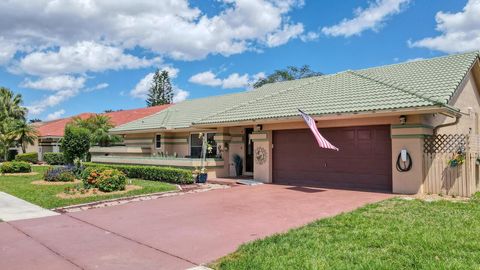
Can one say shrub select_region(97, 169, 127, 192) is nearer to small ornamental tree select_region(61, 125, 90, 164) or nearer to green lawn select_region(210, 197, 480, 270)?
small ornamental tree select_region(61, 125, 90, 164)

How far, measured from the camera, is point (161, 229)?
8.00 meters

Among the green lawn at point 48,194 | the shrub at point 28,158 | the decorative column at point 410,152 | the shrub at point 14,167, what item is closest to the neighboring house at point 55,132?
the shrub at point 28,158

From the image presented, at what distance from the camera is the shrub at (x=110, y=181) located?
45.3ft

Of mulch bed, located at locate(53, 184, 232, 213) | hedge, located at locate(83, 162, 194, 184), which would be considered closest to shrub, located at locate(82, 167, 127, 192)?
mulch bed, located at locate(53, 184, 232, 213)

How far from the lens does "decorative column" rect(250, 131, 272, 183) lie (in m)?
→ 16.4

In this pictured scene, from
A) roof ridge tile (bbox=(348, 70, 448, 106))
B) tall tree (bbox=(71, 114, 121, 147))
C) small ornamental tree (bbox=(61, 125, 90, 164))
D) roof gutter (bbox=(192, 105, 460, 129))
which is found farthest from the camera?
tall tree (bbox=(71, 114, 121, 147))

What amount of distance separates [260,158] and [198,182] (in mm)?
3013

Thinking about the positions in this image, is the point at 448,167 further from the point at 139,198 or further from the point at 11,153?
the point at 11,153

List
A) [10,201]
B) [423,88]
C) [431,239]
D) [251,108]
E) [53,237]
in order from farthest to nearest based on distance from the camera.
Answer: [251,108], [423,88], [10,201], [53,237], [431,239]

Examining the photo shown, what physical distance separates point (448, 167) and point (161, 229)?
8785 millimetres

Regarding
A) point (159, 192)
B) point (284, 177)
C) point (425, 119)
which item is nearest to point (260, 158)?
point (284, 177)

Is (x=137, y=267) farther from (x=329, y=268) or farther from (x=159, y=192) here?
(x=159, y=192)

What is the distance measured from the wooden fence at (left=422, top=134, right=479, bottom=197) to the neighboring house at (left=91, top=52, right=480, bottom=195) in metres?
0.04

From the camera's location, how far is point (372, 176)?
13.3 metres
